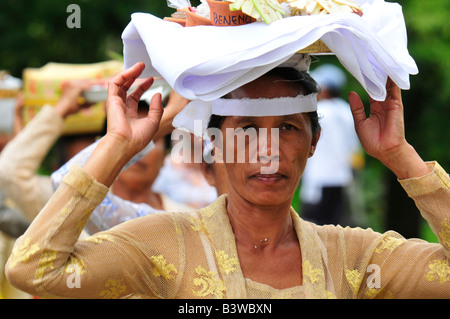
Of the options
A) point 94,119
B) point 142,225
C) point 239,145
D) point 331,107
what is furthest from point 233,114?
point 331,107

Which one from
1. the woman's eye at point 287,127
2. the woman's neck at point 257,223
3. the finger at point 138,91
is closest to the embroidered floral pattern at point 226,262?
the woman's neck at point 257,223

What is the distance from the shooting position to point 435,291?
9.09 feet

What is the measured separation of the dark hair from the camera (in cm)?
274

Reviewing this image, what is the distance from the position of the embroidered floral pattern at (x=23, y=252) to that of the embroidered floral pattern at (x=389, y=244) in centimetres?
121

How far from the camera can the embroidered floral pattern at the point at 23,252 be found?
2.45m

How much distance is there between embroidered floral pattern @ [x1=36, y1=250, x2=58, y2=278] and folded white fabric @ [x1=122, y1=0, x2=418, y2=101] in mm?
641

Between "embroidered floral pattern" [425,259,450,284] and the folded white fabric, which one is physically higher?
the folded white fabric

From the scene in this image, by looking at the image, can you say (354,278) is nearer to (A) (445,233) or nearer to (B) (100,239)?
(A) (445,233)

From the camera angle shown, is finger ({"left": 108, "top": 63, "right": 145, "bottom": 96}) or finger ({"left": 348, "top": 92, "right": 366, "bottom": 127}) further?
finger ({"left": 348, "top": 92, "right": 366, "bottom": 127})

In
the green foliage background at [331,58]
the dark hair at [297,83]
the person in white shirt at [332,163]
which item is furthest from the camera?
the person in white shirt at [332,163]

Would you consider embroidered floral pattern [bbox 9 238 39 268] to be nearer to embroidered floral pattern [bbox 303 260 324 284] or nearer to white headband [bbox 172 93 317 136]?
white headband [bbox 172 93 317 136]

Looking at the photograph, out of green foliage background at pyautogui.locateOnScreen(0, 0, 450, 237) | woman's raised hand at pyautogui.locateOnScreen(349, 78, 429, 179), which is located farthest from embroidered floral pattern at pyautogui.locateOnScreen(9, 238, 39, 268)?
green foliage background at pyautogui.locateOnScreen(0, 0, 450, 237)

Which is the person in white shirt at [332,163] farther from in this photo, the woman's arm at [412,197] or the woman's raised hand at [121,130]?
the woman's raised hand at [121,130]

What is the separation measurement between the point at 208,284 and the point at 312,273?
0.37 meters
